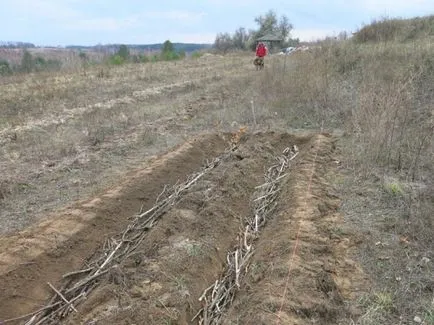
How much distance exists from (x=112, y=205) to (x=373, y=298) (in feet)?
11.4

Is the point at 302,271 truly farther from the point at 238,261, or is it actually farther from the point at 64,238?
the point at 64,238

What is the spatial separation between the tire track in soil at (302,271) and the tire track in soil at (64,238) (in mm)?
1869

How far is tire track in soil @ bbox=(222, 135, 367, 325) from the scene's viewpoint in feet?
12.9

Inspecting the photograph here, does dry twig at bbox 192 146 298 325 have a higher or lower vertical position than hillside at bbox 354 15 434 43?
Result: lower

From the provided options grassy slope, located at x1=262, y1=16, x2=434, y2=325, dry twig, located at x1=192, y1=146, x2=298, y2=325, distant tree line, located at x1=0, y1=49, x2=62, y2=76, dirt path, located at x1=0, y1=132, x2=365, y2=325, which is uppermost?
grassy slope, located at x1=262, y1=16, x2=434, y2=325

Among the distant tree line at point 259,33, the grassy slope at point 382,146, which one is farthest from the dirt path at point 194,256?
the distant tree line at point 259,33

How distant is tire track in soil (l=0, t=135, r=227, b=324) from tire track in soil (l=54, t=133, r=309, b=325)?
587 mm

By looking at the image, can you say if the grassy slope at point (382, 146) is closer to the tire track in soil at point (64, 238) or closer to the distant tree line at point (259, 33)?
the tire track in soil at point (64, 238)

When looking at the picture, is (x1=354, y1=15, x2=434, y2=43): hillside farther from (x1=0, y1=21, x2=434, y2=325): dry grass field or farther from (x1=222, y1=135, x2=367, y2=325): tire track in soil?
(x1=222, y1=135, x2=367, y2=325): tire track in soil

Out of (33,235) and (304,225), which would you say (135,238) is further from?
(304,225)

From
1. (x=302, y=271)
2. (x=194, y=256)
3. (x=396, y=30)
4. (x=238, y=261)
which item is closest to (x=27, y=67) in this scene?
(x=396, y=30)

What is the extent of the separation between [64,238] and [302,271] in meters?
2.66

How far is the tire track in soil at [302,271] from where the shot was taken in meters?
3.94

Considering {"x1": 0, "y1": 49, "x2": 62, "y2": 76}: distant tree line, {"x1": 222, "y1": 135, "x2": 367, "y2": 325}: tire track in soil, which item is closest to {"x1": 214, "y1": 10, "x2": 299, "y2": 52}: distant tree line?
{"x1": 0, "y1": 49, "x2": 62, "y2": 76}: distant tree line
